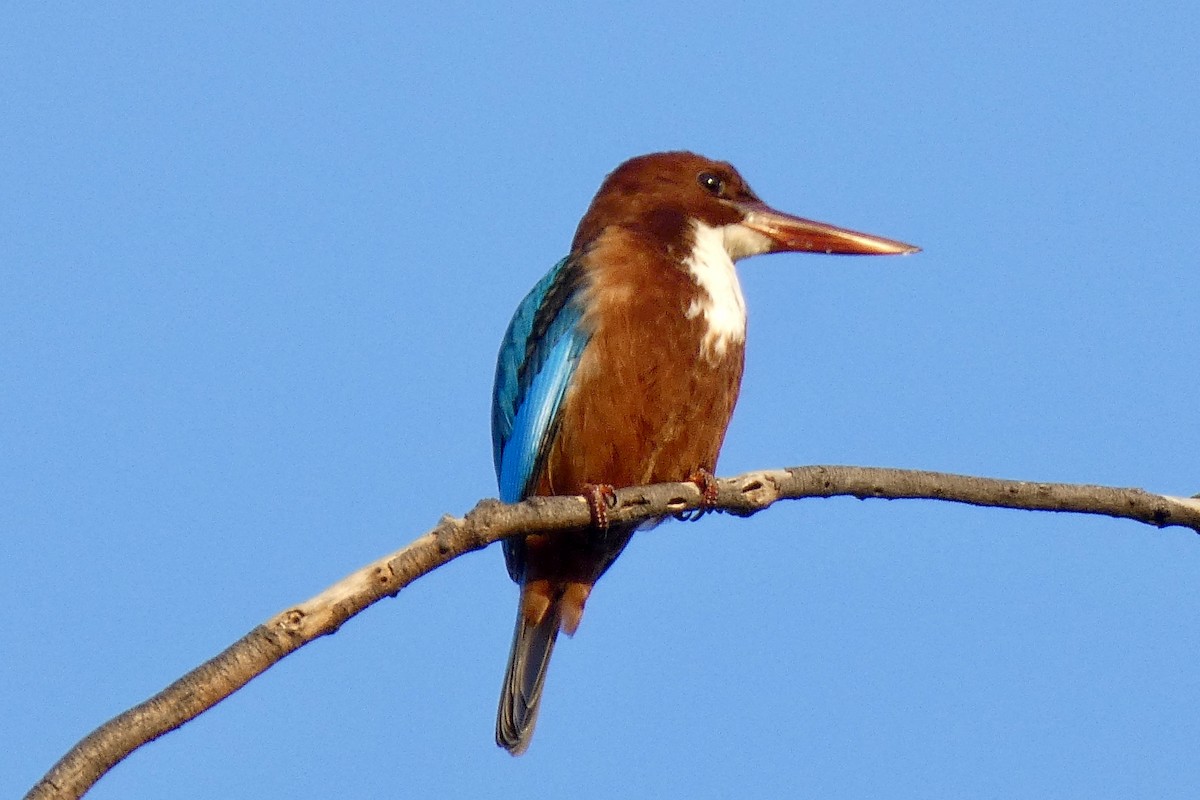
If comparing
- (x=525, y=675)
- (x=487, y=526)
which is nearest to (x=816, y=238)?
(x=525, y=675)

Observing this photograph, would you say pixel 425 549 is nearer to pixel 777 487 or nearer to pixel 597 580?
pixel 777 487

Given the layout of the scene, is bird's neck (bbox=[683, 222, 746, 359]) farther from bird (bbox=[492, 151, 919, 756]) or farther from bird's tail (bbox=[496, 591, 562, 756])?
bird's tail (bbox=[496, 591, 562, 756])

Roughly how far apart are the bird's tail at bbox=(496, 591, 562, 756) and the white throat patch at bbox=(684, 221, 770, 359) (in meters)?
1.07

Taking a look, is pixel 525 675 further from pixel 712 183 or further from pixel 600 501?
pixel 712 183

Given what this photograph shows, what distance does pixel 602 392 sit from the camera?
4.84 meters

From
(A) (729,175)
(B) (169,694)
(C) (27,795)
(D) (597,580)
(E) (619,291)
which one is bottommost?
(C) (27,795)

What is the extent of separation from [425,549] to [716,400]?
173cm

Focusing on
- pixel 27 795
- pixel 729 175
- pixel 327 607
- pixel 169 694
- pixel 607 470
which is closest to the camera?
pixel 27 795

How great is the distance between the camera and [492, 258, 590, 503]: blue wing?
4926 mm

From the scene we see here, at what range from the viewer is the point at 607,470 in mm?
4832

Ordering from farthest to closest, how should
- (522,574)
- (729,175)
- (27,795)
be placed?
(729,175)
(522,574)
(27,795)

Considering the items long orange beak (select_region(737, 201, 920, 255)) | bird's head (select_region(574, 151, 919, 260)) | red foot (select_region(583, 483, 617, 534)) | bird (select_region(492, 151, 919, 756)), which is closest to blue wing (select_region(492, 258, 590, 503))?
bird (select_region(492, 151, 919, 756))

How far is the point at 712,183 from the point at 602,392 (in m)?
1.29

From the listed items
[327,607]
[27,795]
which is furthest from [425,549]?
[27,795]
